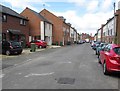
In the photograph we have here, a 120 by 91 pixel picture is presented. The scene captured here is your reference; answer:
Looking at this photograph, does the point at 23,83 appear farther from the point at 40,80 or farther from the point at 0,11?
the point at 0,11

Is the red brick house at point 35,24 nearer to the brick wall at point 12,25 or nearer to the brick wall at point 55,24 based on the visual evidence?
the brick wall at point 12,25

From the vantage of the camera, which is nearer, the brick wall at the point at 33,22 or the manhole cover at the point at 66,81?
the manhole cover at the point at 66,81

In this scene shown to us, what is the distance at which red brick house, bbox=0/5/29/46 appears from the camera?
31872 mm

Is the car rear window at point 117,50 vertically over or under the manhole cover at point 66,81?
over

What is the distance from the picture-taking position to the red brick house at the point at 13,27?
3187 cm

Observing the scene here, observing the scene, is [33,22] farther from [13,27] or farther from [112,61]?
[112,61]

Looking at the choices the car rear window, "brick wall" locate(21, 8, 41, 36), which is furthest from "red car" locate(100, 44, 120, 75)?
"brick wall" locate(21, 8, 41, 36)

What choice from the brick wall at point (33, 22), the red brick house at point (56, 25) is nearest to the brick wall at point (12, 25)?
the brick wall at point (33, 22)

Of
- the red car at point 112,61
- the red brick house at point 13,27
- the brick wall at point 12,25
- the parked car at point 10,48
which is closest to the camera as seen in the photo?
the red car at point 112,61

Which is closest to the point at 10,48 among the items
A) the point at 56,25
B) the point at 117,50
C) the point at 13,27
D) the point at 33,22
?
the point at 13,27

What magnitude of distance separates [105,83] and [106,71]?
2019mm

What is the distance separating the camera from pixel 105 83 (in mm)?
9102

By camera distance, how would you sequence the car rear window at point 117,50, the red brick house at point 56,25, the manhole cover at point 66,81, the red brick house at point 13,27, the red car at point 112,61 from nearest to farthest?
the manhole cover at point 66,81 < the red car at point 112,61 < the car rear window at point 117,50 < the red brick house at point 13,27 < the red brick house at point 56,25

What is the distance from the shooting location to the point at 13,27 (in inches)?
1367
